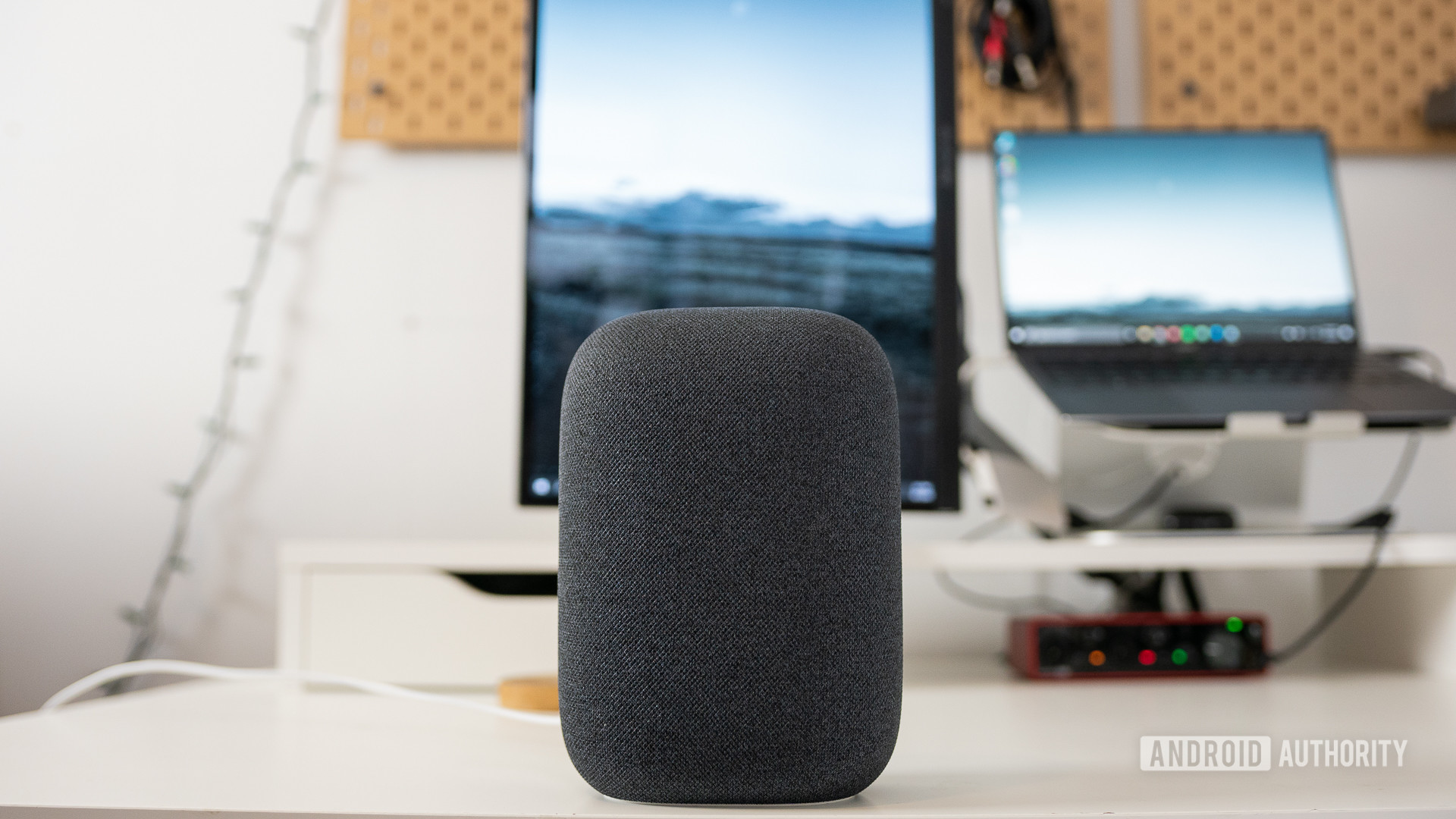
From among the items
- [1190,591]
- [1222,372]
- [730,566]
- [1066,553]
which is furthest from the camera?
[1190,591]

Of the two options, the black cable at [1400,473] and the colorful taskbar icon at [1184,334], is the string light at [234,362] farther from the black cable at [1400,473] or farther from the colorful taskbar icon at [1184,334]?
the black cable at [1400,473]

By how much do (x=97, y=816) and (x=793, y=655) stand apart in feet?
0.83

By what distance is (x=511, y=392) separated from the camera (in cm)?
118

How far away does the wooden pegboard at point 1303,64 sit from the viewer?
4.03 ft

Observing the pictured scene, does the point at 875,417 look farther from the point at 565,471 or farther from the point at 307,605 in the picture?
the point at 307,605

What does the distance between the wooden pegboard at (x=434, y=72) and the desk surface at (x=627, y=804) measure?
2.37 feet

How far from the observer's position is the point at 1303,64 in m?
1.24

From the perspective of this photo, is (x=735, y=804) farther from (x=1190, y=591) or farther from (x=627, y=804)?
(x=1190, y=591)

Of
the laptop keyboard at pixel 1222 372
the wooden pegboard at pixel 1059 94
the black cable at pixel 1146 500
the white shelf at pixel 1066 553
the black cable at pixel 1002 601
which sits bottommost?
the black cable at pixel 1002 601

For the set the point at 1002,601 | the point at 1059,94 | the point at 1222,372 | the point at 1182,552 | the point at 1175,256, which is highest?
the point at 1059,94

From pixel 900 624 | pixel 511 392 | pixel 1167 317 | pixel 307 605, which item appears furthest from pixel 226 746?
pixel 1167 317

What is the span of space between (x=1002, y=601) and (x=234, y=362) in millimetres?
962

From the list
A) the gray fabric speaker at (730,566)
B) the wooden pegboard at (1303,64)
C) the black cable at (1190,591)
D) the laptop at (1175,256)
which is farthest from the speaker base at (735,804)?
the wooden pegboard at (1303,64)

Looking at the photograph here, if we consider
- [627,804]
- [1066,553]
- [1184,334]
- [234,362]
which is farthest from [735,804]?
[234,362]
